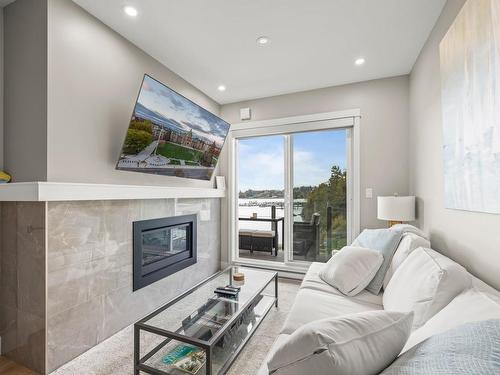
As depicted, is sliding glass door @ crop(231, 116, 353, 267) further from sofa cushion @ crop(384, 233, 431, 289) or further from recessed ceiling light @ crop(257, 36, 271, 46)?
recessed ceiling light @ crop(257, 36, 271, 46)

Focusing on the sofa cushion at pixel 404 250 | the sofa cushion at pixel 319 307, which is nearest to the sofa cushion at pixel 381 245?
the sofa cushion at pixel 404 250

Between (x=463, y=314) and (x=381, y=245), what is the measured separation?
1.16 meters

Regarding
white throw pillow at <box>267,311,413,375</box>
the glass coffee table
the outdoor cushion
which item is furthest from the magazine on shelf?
the outdoor cushion

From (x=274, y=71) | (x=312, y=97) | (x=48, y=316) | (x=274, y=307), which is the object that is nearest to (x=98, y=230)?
(x=48, y=316)

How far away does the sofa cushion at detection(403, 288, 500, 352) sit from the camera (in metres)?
0.88

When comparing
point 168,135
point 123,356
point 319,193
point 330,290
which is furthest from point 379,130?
point 123,356

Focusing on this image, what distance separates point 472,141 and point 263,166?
2746 millimetres

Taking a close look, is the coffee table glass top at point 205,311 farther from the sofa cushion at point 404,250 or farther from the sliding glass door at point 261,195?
the sliding glass door at point 261,195

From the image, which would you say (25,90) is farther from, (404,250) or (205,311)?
(404,250)

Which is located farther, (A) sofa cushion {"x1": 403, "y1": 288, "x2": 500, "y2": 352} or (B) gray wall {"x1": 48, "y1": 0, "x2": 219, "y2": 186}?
(B) gray wall {"x1": 48, "y1": 0, "x2": 219, "y2": 186}

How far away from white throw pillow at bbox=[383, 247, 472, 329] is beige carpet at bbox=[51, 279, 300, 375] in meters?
0.99

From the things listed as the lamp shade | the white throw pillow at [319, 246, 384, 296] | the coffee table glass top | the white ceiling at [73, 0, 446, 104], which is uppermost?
the white ceiling at [73, 0, 446, 104]

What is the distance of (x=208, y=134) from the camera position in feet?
9.88

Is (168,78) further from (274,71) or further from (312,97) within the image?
(312,97)
